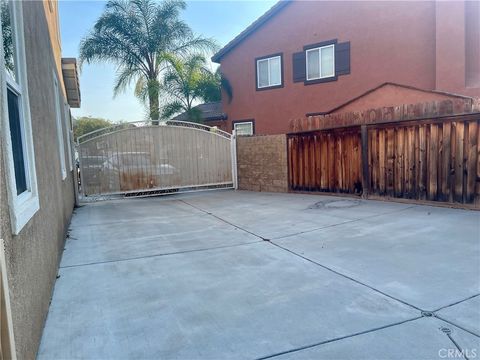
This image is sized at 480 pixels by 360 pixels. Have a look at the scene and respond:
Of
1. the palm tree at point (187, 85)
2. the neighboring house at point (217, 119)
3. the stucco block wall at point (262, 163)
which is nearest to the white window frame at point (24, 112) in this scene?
the stucco block wall at point (262, 163)

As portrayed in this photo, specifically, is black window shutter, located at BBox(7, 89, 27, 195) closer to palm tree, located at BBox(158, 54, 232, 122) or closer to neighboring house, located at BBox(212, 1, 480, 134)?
neighboring house, located at BBox(212, 1, 480, 134)

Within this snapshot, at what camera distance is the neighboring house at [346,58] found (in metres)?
10.2

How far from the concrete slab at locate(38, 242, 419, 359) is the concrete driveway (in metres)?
0.01

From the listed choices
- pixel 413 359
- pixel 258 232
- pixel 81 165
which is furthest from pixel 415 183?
pixel 81 165

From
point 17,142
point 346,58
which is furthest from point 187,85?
point 17,142

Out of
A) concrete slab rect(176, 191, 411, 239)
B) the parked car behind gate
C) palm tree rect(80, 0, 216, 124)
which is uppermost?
palm tree rect(80, 0, 216, 124)

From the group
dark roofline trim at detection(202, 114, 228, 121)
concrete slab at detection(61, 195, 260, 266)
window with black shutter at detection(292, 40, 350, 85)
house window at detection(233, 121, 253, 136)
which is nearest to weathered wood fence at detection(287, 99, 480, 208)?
concrete slab at detection(61, 195, 260, 266)

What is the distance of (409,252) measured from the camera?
14.0 ft

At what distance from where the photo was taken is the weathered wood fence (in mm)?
6445

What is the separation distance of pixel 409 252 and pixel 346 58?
32.5 ft

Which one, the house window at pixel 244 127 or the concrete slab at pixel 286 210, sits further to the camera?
the house window at pixel 244 127

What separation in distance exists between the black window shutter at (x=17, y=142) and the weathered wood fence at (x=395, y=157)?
267 inches

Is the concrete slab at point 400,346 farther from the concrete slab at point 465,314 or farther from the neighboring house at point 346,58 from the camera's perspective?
the neighboring house at point 346,58

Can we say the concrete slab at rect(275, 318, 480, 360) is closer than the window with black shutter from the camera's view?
Yes
